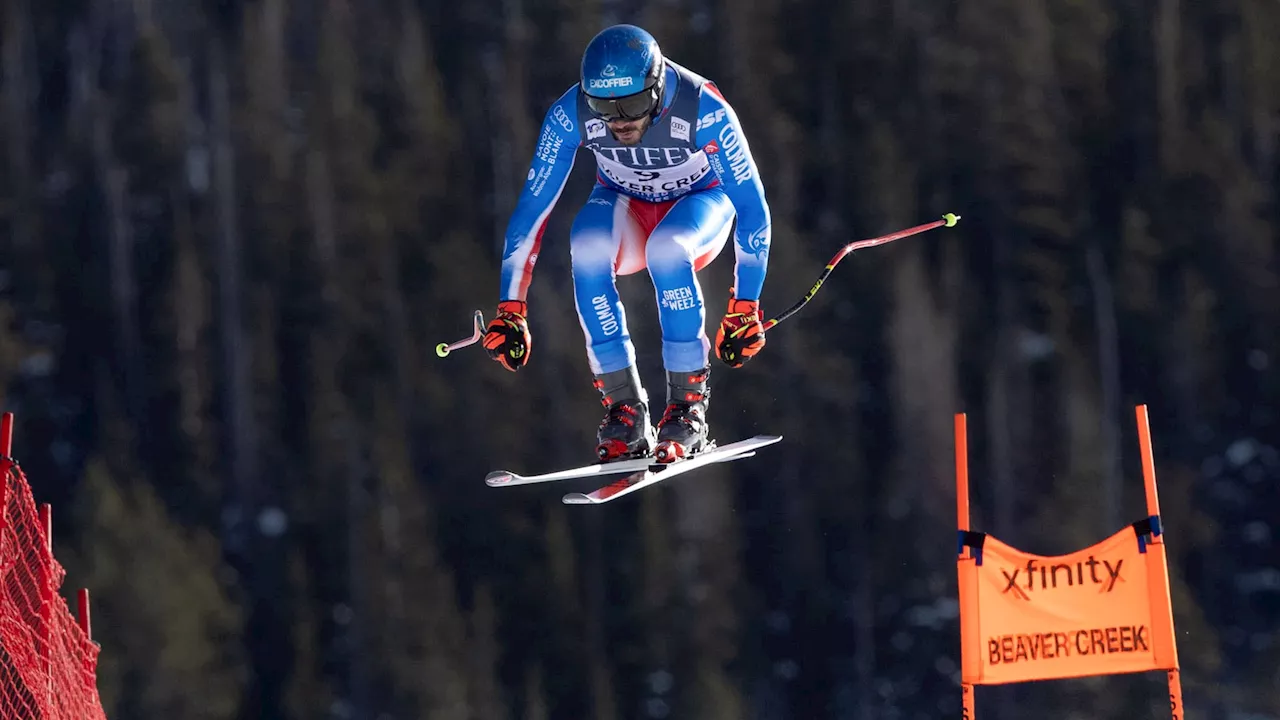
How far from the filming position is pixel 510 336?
684cm

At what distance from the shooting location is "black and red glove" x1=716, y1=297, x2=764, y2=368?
6734 mm

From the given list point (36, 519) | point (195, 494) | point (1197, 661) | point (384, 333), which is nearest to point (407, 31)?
point (384, 333)

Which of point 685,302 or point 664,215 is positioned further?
point 664,215

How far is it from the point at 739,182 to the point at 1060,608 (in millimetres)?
1863

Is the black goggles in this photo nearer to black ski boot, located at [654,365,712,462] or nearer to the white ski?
black ski boot, located at [654,365,712,462]

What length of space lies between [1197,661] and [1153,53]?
5.01 meters

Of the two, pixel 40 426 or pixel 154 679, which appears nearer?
pixel 154 679

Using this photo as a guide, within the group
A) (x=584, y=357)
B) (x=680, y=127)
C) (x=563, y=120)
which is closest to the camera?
(x=680, y=127)

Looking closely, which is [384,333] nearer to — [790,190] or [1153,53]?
[790,190]

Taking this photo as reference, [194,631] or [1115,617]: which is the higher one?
[194,631]

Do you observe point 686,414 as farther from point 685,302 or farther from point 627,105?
point 627,105

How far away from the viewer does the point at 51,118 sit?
1669cm

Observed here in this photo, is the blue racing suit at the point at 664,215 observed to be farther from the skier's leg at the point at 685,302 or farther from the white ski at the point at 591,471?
the white ski at the point at 591,471

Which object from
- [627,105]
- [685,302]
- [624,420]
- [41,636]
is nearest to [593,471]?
[624,420]
